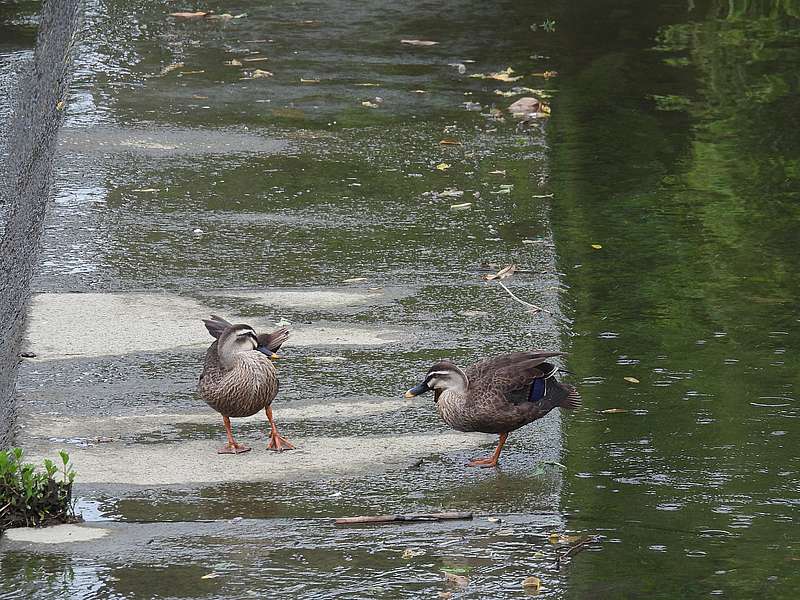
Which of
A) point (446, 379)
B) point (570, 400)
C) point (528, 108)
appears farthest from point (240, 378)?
point (528, 108)

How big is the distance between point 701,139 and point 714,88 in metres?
1.23

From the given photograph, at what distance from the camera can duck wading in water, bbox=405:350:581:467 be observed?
489 cm

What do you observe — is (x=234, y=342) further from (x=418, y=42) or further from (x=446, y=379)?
(x=418, y=42)

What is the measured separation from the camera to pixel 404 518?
177 inches

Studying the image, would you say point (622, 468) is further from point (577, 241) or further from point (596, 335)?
point (577, 241)

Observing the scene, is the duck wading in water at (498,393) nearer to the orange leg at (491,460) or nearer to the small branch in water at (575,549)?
the orange leg at (491,460)

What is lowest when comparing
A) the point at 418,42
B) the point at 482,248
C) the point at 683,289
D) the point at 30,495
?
the point at 30,495

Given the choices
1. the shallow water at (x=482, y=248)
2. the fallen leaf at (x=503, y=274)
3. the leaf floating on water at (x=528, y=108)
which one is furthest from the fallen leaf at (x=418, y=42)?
the fallen leaf at (x=503, y=274)

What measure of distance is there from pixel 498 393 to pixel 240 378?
0.96 metres

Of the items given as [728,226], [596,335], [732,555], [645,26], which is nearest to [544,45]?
[645,26]

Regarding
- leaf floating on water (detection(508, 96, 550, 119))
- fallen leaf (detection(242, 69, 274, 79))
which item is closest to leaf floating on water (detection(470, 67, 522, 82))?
leaf floating on water (detection(508, 96, 550, 119))

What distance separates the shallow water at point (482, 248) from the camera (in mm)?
4297

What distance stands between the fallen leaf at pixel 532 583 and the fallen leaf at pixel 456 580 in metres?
0.18

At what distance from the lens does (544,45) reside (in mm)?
10672
